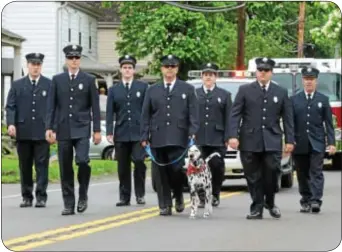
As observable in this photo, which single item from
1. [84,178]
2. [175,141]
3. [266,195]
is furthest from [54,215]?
[266,195]

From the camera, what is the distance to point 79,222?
1145cm

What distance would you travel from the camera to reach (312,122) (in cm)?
1311

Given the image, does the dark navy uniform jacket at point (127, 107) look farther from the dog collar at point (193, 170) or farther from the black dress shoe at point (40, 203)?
the dog collar at point (193, 170)

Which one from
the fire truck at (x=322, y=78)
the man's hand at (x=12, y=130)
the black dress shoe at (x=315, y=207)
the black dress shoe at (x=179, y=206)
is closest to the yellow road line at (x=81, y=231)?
the black dress shoe at (x=179, y=206)

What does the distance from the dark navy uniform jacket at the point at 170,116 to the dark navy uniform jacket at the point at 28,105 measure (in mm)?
1669

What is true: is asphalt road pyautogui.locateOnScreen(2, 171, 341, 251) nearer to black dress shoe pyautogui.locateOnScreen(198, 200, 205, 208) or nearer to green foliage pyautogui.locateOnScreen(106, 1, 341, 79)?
black dress shoe pyautogui.locateOnScreen(198, 200, 205, 208)

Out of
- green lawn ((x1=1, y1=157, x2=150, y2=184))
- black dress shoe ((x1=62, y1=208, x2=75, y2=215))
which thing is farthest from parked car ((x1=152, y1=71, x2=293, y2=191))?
black dress shoe ((x1=62, y1=208, x2=75, y2=215))

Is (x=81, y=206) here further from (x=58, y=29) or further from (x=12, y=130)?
(x=58, y=29)

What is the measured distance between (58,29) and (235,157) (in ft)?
14.7

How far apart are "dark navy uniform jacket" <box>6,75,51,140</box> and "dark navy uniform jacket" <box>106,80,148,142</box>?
0.90 meters

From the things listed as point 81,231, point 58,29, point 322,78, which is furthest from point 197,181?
point 322,78

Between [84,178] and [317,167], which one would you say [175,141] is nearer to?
[84,178]

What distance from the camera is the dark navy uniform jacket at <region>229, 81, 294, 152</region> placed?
1182 centimetres

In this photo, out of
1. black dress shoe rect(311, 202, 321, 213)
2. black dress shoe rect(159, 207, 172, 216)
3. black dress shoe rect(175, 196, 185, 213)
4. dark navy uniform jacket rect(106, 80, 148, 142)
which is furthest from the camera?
dark navy uniform jacket rect(106, 80, 148, 142)
